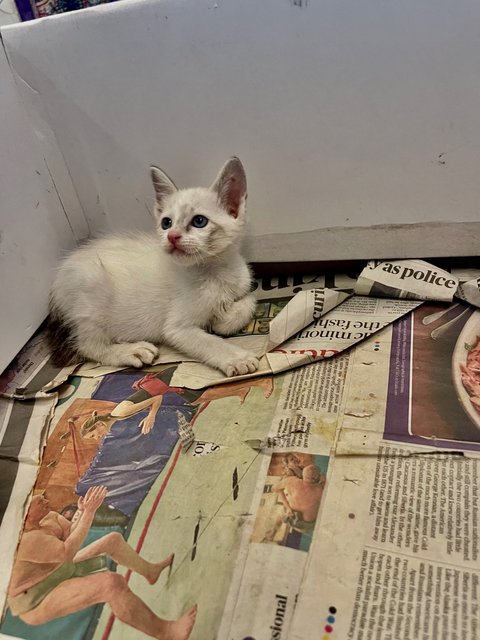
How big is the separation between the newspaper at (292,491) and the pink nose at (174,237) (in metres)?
0.30

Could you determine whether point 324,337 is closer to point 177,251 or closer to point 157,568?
point 177,251

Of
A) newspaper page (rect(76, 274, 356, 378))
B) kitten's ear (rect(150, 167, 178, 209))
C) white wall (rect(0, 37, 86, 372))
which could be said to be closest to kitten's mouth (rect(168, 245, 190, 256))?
kitten's ear (rect(150, 167, 178, 209))

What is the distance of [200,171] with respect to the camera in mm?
1248

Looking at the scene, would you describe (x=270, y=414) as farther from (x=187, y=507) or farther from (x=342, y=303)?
(x=342, y=303)

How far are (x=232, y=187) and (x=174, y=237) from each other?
0.65 feet

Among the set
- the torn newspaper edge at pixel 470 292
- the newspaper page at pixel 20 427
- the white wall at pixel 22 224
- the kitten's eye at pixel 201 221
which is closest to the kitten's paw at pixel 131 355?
the newspaper page at pixel 20 427

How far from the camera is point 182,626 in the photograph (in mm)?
673

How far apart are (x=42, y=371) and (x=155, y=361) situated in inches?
11.1

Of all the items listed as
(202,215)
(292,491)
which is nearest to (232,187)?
(202,215)

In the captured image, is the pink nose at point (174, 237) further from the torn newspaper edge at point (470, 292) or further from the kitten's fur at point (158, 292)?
the torn newspaper edge at point (470, 292)

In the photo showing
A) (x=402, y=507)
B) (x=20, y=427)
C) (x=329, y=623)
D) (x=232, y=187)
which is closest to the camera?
(x=329, y=623)

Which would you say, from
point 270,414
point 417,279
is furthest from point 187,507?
point 417,279

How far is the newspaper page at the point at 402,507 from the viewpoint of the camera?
2.13 feet

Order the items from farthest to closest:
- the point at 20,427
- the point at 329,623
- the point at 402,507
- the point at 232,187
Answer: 1. the point at 232,187
2. the point at 20,427
3. the point at 402,507
4. the point at 329,623
